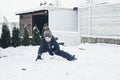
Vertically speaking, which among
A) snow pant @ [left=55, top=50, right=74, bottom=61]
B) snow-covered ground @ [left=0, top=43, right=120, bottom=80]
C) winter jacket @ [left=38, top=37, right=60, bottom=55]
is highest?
winter jacket @ [left=38, top=37, right=60, bottom=55]

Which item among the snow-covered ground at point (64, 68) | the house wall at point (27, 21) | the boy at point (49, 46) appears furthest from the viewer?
the house wall at point (27, 21)

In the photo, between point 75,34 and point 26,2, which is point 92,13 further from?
point 26,2

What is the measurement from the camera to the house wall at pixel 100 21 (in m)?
11.6

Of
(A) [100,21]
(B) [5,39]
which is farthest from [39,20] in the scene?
(A) [100,21]

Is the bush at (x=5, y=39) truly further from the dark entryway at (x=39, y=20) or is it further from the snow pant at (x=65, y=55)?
the dark entryway at (x=39, y=20)

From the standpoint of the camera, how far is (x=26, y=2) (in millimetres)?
68875

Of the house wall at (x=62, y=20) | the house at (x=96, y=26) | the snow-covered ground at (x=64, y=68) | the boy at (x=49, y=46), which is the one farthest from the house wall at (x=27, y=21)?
the snow-covered ground at (x=64, y=68)

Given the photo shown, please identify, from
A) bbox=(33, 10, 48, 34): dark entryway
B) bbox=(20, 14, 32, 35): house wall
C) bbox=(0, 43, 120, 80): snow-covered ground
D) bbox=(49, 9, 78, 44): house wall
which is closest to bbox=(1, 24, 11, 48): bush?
bbox=(49, 9, 78, 44): house wall

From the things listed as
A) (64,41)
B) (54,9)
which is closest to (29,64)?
(64,41)

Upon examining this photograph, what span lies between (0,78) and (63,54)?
2.43 meters

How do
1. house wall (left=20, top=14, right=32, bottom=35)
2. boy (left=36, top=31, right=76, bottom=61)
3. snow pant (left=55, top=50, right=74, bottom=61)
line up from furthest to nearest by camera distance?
house wall (left=20, top=14, right=32, bottom=35) → boy (left=36, top=31, right=76, bottom=61) → snow pant (left=55, top=50, right=74, bottom=61)

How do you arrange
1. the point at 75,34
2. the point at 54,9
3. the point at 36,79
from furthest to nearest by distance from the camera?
the point at 54,9
the point at 75,34
the point at 36,79

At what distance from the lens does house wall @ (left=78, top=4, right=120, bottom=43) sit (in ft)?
38.1

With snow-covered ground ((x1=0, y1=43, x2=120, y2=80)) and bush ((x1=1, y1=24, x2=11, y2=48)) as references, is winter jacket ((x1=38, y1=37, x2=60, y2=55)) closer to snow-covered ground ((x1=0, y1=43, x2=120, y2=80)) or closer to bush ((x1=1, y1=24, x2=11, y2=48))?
snow-covered ground ((x1=0, y1=43, x2=120, y2=80))
